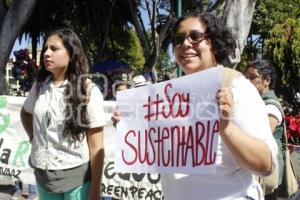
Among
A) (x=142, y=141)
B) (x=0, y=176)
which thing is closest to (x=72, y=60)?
(x=142, y=141)

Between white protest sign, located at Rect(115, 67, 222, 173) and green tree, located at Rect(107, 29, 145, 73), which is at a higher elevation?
green tree, located at Rect(107, 29, 145, 73)

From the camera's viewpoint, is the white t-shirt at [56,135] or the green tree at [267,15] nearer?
the white t-shirt at [56,135]

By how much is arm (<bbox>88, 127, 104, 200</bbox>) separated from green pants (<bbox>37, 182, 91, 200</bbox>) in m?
0.04

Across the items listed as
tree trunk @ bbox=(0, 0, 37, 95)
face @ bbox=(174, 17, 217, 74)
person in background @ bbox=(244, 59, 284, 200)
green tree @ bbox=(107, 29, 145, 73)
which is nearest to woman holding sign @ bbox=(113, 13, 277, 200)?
face @ bbox=(174, 17, 217, 74)

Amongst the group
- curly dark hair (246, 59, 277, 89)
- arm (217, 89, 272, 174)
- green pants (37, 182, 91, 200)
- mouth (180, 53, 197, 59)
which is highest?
mouth (180, 53, 197, 59)

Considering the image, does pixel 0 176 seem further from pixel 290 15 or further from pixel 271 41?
pixel 290 15

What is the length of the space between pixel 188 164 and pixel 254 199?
0.89 feet

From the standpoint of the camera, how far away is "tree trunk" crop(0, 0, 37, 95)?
9.14 metres

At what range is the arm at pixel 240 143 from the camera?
174cm

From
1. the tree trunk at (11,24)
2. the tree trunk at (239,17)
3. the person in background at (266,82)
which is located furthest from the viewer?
the tree trunk at (11,24)

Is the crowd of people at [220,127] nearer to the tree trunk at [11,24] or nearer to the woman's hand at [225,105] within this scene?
the woman's hand at [225,105]

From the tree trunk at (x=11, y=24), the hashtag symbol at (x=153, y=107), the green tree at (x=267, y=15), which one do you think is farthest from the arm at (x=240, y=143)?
the green tree at (x=267, y=15)

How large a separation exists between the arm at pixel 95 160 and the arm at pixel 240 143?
1.08 meters

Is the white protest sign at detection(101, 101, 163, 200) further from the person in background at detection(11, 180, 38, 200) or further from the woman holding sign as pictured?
the woman holding sign
